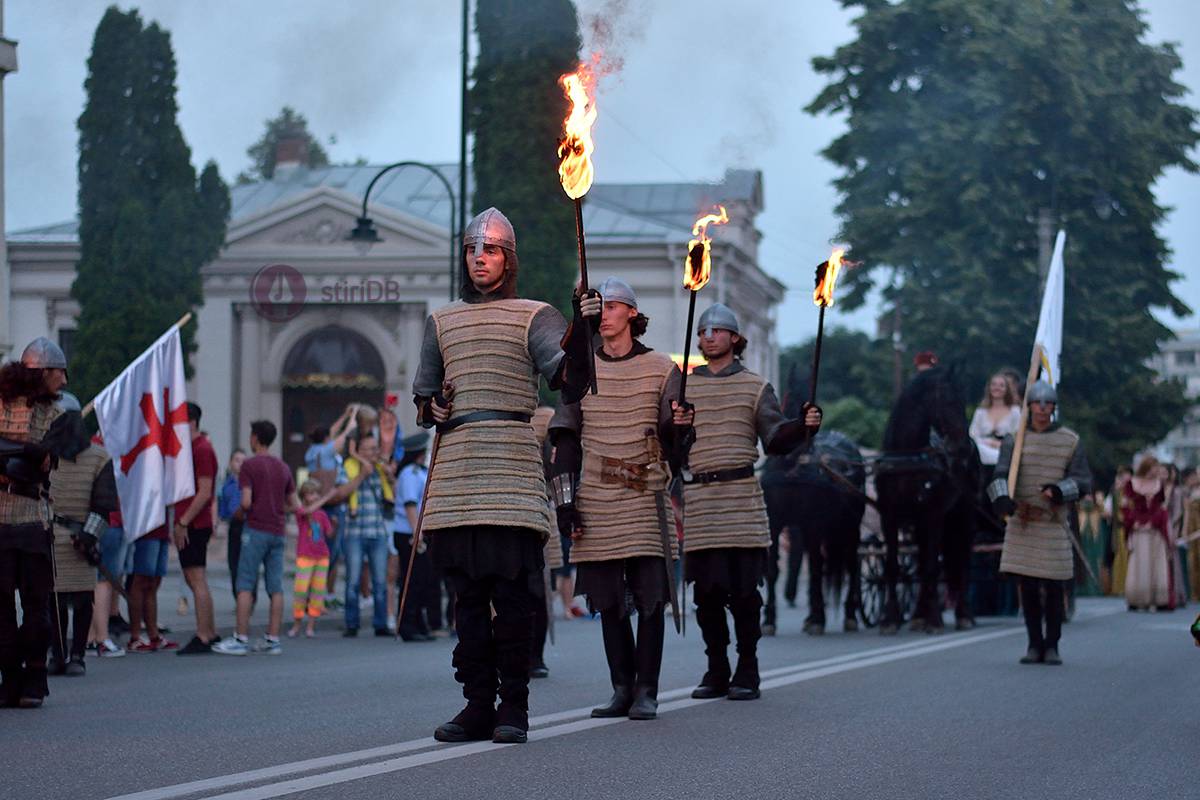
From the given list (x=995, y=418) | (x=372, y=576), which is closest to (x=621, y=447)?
(x=372, y=576)

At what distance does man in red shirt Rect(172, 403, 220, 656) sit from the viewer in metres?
15.9

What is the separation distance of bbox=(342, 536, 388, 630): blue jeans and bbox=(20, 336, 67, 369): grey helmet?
7091 mm

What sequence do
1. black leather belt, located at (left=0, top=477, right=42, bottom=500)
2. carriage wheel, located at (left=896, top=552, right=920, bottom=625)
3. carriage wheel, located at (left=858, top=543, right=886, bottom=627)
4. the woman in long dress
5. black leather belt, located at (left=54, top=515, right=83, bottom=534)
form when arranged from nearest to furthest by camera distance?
black leather belt, located at (left=0, top=477, right=42, bottom=500) < black leather belt, located at (left=54, top=515, right=83, bottom=534) < carriage wheel, located at (left=858, top=543, right=886, bottom=627) < carriage wheel, located at (left=896, top=552, right=920, bottom=625) < the woman in long dress

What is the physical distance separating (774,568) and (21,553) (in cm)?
558

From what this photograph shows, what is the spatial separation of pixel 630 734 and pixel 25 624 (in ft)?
11.0

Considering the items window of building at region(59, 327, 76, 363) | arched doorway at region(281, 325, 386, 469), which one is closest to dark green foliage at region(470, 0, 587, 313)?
arched doorway at region(281, 325, 386, 469)

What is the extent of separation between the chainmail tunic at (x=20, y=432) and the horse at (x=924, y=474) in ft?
30.6

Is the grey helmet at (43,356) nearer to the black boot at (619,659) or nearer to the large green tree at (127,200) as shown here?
the black boot at (619,659)

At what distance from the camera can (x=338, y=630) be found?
19.9 m

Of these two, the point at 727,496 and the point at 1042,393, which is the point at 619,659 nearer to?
the point at 727,496

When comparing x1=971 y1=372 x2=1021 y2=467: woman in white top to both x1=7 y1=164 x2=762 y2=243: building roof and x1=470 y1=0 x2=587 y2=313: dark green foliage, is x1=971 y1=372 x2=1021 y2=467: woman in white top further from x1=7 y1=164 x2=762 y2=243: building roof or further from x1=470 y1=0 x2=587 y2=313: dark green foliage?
x1=7 y1=164 x2=762 y2=243: building roof

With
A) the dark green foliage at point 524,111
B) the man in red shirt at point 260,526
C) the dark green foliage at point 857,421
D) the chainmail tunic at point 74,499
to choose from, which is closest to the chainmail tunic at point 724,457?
the chainmail tunic at point 74,499

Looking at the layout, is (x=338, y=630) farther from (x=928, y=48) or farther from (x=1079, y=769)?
(x=928, y=48)

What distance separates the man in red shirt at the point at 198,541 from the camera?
1592 centimetres
